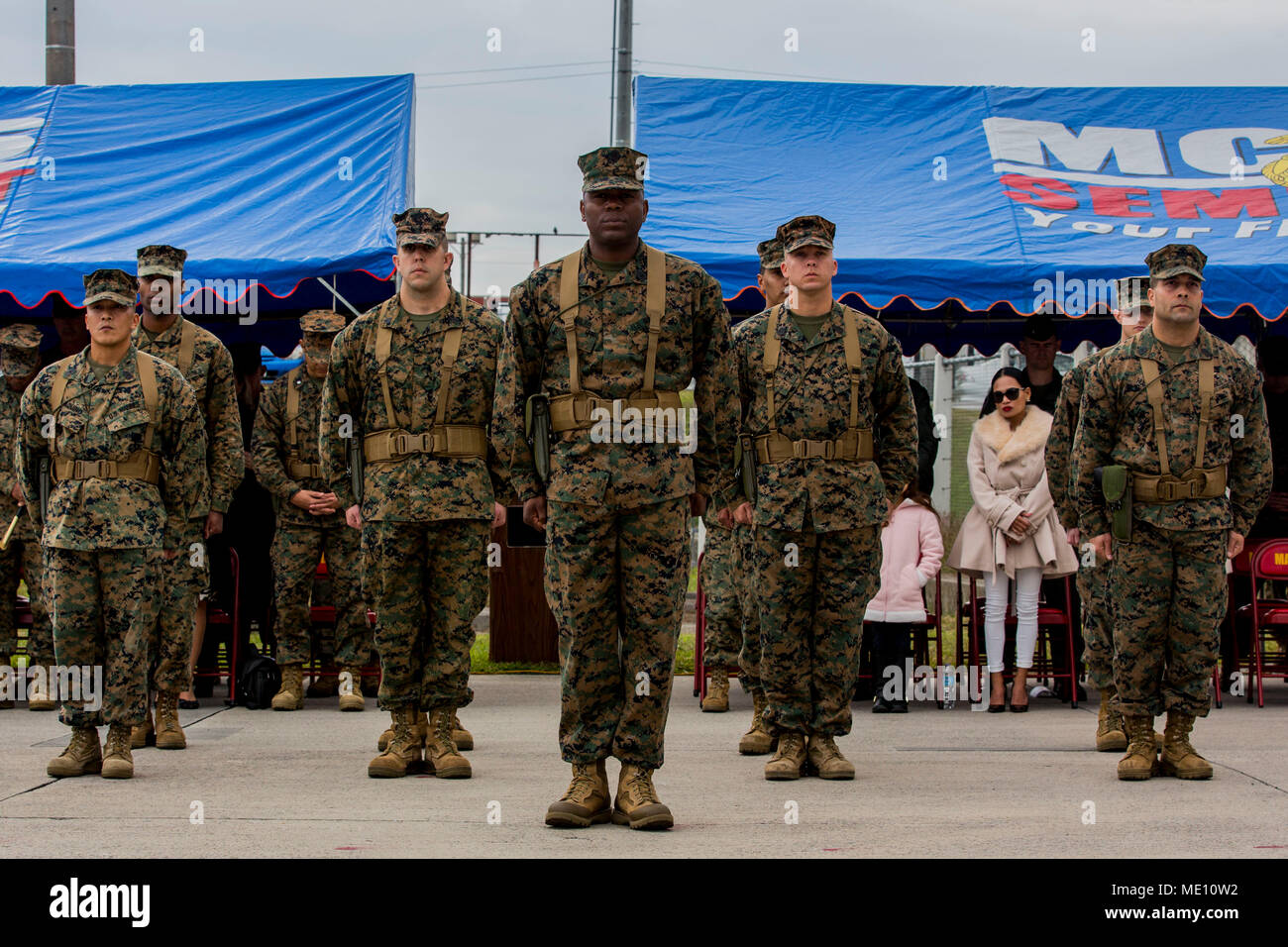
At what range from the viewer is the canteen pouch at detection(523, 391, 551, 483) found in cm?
542

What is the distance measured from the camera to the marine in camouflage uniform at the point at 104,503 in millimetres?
6609

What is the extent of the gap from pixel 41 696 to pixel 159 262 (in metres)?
2.94

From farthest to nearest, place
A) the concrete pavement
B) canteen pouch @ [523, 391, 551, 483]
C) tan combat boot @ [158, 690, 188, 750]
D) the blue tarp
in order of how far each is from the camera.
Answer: the blue tarp < tan combat boot @ [158, 690, 188, 750] < canteen pouch @ [523, 391, 551, 483] < the concrete pavement

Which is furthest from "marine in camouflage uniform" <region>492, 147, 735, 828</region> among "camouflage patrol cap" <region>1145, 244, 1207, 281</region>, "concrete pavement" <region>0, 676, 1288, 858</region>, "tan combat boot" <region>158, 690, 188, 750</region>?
"tan combat boot" <region>158, 690, 188, 750</region>

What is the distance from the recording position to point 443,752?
264 inches

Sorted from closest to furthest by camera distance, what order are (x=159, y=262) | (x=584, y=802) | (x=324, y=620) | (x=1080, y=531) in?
(x=584, y=802) < (x=1080, y=531) < (x=159, y=262) < (x=324, y=620)

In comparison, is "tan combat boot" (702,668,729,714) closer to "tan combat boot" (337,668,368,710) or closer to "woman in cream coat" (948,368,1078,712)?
"woman in cream coat" (948,368,1078,712)

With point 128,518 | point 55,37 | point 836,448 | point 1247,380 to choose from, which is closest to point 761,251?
point 836,448

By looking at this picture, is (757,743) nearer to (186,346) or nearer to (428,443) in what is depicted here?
(428,443)

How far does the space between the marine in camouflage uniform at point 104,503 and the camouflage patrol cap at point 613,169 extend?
2635 mm

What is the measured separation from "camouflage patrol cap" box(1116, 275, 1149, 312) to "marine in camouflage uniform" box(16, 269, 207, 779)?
5.25 m

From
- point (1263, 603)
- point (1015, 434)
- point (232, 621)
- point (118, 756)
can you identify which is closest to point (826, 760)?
point (118, 756)

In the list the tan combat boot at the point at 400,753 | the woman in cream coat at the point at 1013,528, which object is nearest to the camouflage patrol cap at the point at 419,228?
the tan combat boot at the point at 400,753

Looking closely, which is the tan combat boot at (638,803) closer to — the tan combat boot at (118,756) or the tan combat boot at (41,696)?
the tan combat boot at (118,756)
